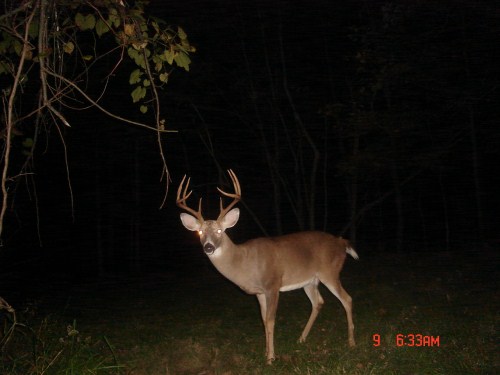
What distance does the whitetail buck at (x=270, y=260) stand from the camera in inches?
228

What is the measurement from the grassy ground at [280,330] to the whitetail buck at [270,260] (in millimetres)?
411

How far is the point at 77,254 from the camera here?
22156mm

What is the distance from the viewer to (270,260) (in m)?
6.06

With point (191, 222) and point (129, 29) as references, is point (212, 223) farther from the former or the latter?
point (129, 29)

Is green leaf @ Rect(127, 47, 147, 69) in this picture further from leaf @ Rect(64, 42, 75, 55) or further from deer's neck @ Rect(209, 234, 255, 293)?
deer's neck @ Rect(209, 234, 255, 293)

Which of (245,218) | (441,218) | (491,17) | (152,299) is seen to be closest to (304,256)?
(152,299)

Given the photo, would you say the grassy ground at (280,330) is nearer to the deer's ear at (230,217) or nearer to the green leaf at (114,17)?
the deer's ear at (230,217)

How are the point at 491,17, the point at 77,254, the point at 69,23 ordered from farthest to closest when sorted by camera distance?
1. the point at 77,254
2. the point at 491,17
3. the point at 69,23

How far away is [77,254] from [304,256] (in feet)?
57.8

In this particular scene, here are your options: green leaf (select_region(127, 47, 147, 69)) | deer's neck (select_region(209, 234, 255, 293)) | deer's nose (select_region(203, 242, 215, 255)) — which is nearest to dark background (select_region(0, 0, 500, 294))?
deer's neck (select_region(209, 234, 255, 293))

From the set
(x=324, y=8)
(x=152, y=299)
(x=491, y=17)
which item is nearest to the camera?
(x=152, y=299)

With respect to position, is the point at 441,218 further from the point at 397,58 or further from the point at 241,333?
the point at 241,333
